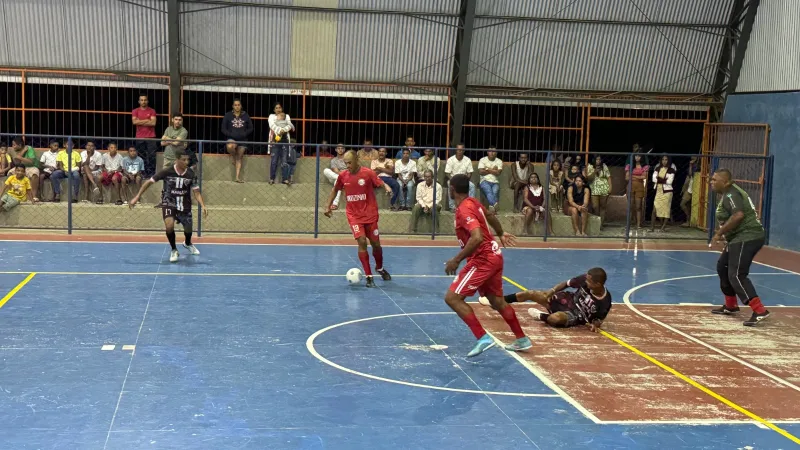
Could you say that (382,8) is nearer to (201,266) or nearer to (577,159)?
(577,159)

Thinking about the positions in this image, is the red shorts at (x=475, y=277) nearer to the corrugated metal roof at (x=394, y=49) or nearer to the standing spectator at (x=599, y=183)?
the standing spectator at (x=599, y=183)

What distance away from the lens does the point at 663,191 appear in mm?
23875

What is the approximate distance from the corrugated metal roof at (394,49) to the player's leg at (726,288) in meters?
13.7

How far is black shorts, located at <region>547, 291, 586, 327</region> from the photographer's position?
1214cm

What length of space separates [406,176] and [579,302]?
10.9 m

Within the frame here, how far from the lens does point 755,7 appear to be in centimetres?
2461

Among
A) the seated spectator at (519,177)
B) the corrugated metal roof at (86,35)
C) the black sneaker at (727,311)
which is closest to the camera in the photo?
the black sneaker at (727,311)

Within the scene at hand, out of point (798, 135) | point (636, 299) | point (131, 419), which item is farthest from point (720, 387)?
point (798, 135)

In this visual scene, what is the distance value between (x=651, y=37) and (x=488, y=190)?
7165mm

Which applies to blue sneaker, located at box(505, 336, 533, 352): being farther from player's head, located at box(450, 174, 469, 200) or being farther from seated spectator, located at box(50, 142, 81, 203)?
seated spectator, located at box(50, 142, 81, 203)

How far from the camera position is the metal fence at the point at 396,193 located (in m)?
21.3

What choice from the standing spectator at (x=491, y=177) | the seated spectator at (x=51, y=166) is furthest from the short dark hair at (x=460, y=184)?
the seated spectator at (x=51, y=166)

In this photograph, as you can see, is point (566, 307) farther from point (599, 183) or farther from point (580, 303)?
point (599, 183)

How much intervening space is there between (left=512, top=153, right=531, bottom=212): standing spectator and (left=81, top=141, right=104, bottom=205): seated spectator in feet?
33.6
